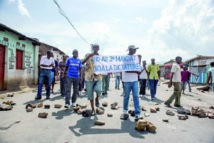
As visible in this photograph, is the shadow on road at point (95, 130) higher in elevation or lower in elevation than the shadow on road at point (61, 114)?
lower

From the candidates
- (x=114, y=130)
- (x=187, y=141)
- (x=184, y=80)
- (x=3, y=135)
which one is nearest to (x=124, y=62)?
(x=114, y=130)

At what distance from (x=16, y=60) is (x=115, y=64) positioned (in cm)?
997

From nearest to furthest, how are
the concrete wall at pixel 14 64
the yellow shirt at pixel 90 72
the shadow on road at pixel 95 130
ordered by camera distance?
1. the shadow on road at pixel 95 130
2. the yellow shirt at pixel 90 72
3. the concrete wall at pixel 14 64

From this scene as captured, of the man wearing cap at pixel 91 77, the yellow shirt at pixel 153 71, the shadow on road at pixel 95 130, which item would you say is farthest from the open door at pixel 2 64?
the shadow on road at pixel 95 130

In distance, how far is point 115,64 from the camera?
18.7ft

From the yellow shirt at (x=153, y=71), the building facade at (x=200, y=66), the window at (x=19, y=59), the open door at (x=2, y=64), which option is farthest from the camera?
the building facade at (x=200, y=66)

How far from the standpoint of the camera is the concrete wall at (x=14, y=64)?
11.8 meters

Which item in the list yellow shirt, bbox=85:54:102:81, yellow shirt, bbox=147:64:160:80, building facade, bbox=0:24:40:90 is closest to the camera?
→ yellow shirt, bbox=85:54:102:81

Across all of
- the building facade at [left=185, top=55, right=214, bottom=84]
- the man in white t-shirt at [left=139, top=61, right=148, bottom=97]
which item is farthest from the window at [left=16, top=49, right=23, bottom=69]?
the building facade at [left=185, top=55, right=214, bottom=84]

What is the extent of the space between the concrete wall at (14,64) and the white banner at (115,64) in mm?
8001

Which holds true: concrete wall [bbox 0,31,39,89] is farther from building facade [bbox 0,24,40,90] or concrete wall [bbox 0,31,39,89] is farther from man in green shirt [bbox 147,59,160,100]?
man in green shirt [bbox 147,59,160,100]

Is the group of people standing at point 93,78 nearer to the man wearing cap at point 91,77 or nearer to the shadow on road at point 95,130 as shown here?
the man wearing cap at point 91,77

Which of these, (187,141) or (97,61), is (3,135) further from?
(187,141)

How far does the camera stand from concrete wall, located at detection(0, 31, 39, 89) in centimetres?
1182
